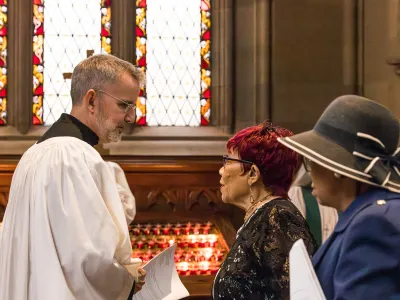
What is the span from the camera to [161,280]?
3.31 m

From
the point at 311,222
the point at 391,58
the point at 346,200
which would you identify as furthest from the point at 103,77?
the point at 391,58

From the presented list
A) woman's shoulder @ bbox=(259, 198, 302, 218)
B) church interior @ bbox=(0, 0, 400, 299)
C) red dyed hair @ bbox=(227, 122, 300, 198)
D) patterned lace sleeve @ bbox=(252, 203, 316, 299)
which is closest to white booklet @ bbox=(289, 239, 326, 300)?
patterned lace sleeve @ bbox=(252, 203, 316, 299)

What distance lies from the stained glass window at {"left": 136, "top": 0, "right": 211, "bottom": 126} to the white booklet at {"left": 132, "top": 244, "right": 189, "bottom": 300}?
419cm

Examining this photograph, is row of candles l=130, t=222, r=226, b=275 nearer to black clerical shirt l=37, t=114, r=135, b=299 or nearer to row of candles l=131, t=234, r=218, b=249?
row of candles l=131, t=234, r=218, b=249

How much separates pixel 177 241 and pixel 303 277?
164 inches

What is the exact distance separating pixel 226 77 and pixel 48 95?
1645 millimetres

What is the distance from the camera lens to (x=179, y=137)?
7.34 m

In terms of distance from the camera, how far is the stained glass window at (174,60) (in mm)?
7496

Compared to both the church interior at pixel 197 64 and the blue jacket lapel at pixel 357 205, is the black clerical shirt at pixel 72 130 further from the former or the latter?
the church interior at pixel 197 64

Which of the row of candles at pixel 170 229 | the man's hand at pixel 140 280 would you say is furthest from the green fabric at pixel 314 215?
the man's hand at pixel 140 280

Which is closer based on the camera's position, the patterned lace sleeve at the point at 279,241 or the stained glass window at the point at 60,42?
the patterned lace sleeve at the point at 279,241

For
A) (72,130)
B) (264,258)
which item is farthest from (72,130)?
(264,258)

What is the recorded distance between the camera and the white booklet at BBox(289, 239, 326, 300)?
5.67 ft

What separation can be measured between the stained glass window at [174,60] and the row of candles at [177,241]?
5.83 feet
